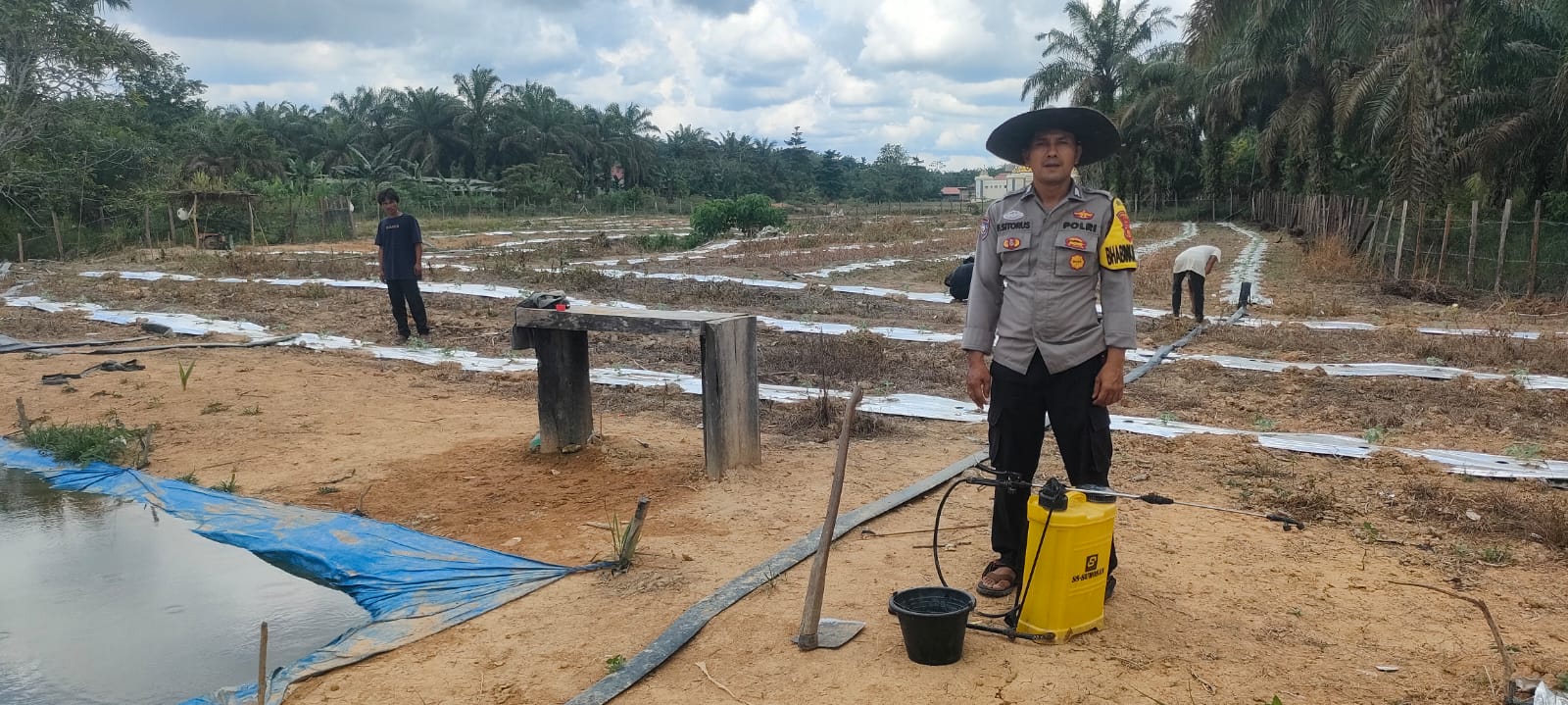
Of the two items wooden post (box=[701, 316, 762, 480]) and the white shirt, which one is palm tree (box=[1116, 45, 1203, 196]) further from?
wooden post (box=[701, 316, 762, 480])

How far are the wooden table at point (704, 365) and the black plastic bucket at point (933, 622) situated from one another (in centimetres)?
204

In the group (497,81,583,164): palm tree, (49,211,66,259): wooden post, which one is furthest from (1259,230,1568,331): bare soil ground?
(497,81,583,164): palm tree

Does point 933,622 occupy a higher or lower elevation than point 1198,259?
lower

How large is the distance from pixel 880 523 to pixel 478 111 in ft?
183

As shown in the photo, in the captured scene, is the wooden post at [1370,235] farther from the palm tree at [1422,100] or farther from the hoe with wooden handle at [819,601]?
the hoe with wooden handle at [819,601]

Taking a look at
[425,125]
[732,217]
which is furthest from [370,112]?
[732,217]

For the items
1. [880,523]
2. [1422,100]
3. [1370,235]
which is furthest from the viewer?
[1370,235]

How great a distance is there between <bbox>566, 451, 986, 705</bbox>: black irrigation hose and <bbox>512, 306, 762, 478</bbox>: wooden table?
2.81 feet

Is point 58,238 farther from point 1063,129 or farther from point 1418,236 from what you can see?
point 1418,236

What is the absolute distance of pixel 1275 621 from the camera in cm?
313

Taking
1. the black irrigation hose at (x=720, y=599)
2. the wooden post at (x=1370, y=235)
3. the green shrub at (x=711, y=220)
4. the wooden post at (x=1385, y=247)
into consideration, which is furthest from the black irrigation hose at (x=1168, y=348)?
the green shrub at (x=711, y=220)

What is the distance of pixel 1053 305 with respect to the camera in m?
3.07

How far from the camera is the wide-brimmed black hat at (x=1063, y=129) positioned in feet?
10.0

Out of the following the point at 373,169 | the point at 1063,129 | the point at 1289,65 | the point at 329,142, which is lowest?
the point at 1063,129
